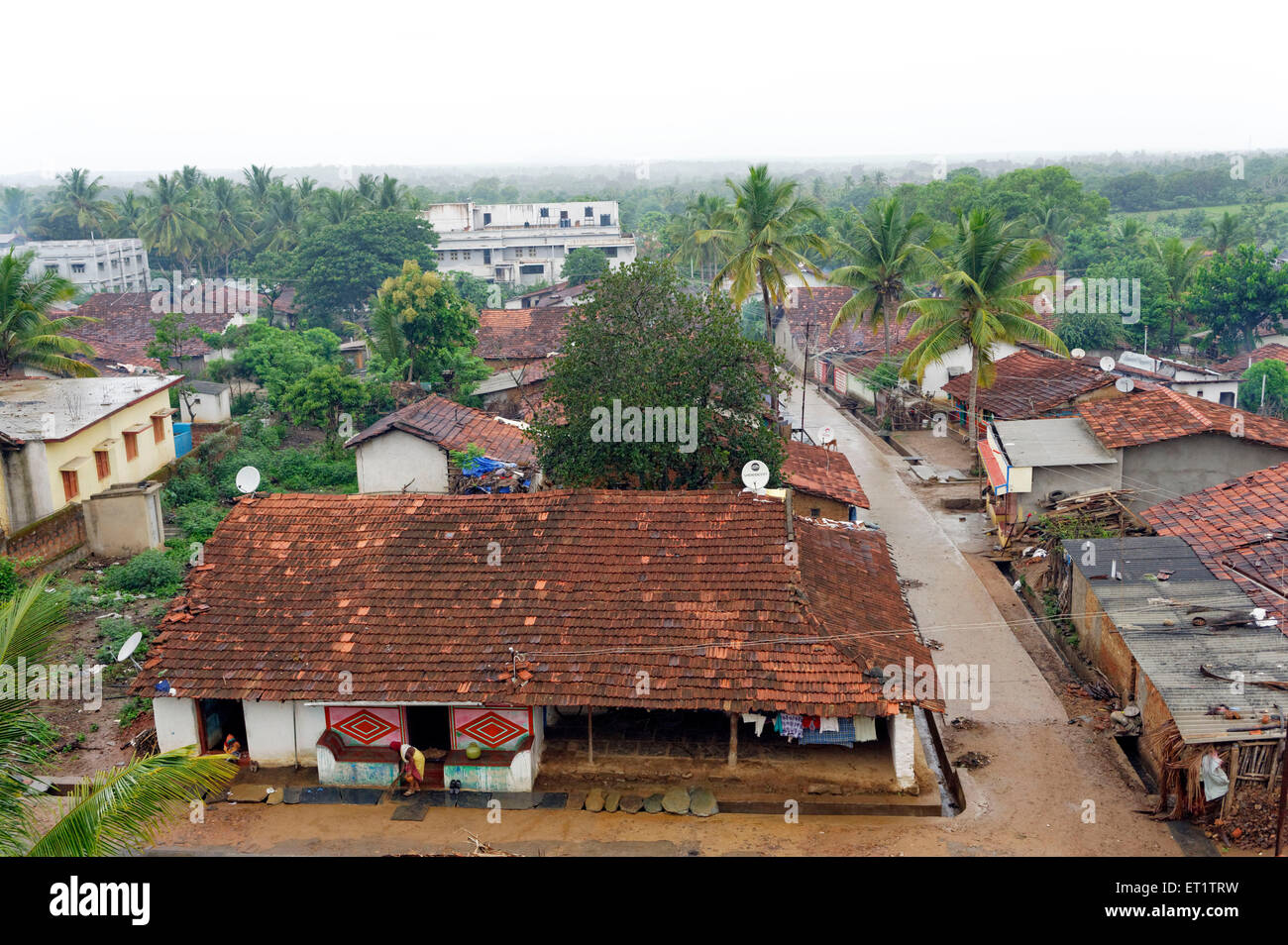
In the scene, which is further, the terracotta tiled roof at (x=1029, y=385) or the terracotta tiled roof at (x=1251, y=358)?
the terracotta tiled roof at (x=1251, y=358)

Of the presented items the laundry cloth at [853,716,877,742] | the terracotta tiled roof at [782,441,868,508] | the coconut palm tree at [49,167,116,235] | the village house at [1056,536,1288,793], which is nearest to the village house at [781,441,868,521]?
the terracotta tiled roof at [782,441,868,508]

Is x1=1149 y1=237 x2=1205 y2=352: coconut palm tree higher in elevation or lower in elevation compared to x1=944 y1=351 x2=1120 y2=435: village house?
higher

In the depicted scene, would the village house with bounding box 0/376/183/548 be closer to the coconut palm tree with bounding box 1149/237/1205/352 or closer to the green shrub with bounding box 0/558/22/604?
the green shrub with bounding box 0/558/22/604

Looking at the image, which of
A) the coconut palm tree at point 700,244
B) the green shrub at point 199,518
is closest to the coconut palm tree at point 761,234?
the green shrub at point 199,518

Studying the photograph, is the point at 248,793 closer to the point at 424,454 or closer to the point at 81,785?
the point at 81,785

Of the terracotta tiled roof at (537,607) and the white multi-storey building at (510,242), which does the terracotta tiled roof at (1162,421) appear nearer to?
the terracotta tiled roof at (537,607)
